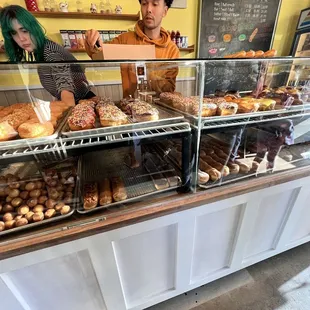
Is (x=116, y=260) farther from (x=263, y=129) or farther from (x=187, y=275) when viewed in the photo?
(x=263, y=129)

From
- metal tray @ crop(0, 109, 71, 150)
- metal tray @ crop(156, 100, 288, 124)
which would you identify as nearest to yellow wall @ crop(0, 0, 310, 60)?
metal tray @ crop(156, 100, 288, 124)

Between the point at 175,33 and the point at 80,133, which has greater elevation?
the point at 175,33

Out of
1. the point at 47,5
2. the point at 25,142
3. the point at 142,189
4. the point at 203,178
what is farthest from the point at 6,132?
the point at 47,5

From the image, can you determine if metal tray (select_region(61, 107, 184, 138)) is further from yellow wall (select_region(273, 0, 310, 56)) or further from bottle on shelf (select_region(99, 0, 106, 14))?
yellow wall (select_region(273, 0, 310, 56))

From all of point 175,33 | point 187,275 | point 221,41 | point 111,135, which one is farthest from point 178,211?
point 221,41

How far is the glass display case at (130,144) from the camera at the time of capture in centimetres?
71

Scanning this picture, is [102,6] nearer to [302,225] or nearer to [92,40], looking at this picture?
[92,40]

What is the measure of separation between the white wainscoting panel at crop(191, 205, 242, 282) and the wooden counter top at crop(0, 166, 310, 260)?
0.15 m

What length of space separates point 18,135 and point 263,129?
4.99ft

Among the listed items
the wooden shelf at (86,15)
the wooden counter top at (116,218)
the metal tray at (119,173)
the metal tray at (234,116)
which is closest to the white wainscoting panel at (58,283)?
the wooden counter top at (116,218)

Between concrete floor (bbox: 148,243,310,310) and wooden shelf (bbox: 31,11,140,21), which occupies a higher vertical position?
wooden shelf (bbox: 31,11,140,21)

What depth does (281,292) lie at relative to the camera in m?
1.34

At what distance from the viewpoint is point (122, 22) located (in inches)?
82.0

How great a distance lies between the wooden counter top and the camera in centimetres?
71
